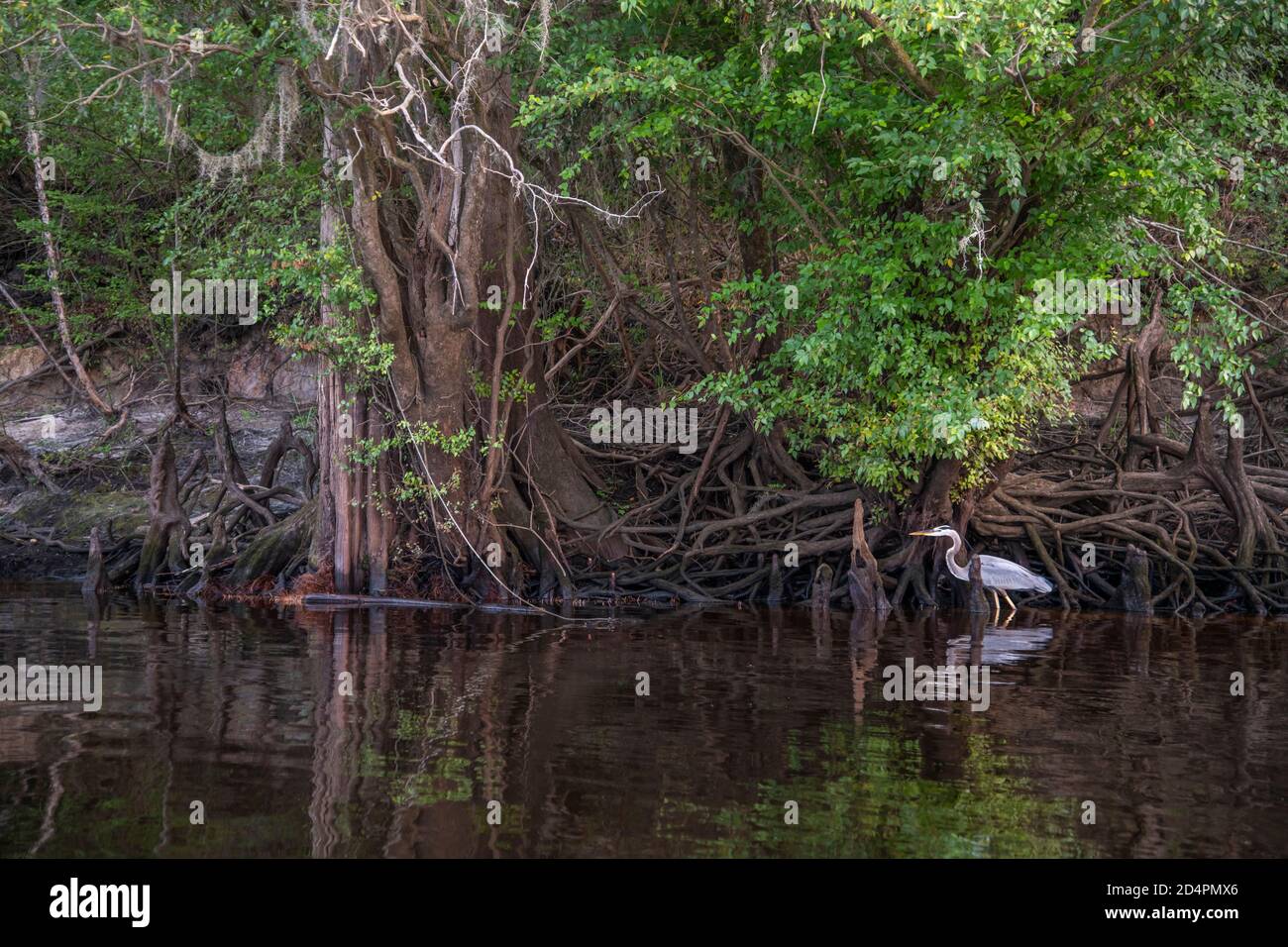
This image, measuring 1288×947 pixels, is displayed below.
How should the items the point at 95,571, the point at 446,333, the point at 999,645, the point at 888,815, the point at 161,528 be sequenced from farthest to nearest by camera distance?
the point at 161,528
the point at 95,571
the point at 446,333
the point at 999,645
the point at 888,815

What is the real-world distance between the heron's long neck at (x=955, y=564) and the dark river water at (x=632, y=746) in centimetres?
175

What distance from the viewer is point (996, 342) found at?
1354 centimetres

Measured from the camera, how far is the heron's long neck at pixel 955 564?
1517cm

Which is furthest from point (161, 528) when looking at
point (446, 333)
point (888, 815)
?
point (888, 815)

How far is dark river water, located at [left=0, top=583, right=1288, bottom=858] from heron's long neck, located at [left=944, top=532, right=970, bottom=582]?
1.75 meters

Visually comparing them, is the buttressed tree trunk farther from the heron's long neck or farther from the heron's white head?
the heron's long neck

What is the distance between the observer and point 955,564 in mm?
15312

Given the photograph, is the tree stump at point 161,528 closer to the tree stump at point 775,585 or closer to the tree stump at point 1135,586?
the tree stump at point 775,585

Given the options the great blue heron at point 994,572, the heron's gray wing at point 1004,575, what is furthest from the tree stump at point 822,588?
the heron's gray wing at point 1004,575

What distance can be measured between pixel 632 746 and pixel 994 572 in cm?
836

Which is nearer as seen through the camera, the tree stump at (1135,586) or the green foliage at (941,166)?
the green foliage at (941,166)

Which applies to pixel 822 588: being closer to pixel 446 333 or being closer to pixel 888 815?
pixel 446 333
